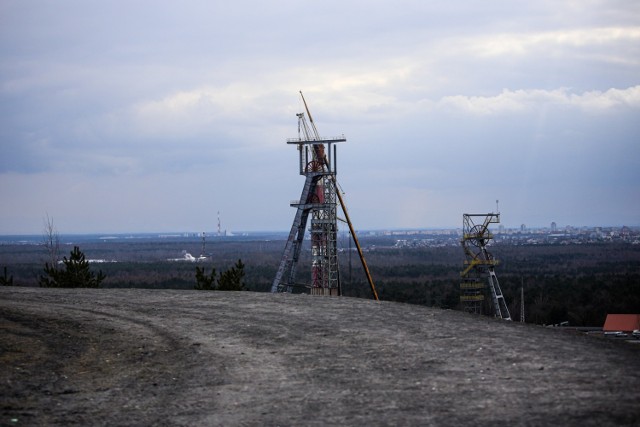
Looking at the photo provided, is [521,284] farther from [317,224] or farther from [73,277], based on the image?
[73,277]

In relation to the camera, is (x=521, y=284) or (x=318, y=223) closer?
(x=318, y=223)

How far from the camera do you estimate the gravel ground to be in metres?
9.41

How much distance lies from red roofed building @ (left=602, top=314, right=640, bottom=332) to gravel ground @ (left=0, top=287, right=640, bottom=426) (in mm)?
43574

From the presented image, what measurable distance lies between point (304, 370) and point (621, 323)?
5301 cm

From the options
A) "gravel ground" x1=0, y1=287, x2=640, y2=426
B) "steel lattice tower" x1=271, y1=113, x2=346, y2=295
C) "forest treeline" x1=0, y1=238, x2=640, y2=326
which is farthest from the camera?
"forest treeline" x1=0, y1=238, x2=640, y2=326

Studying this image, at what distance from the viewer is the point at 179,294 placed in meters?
22.0

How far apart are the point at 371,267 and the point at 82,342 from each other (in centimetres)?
15685

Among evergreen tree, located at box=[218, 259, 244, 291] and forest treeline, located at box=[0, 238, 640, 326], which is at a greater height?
evergreen tree, located at box=[218, 259, 244, 291]

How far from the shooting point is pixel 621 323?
Result: 5966cm

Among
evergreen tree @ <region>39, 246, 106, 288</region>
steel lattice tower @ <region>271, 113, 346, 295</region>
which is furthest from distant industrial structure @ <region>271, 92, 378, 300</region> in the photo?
evergreen tree @ <region>39, 246, 106, 288</region>

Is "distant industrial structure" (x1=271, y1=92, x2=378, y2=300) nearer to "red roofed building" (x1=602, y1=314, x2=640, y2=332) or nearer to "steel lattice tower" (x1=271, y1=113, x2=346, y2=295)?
"steel lattice tower" (x1=271, y1=113, x2=346, y2=295)

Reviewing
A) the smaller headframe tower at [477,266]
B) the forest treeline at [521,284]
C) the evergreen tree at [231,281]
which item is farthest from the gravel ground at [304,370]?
the smaller headframe tower at [477,266]

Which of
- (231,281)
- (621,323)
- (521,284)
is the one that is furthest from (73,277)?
(521,284)

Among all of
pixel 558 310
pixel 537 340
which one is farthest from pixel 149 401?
pixel 558 310
